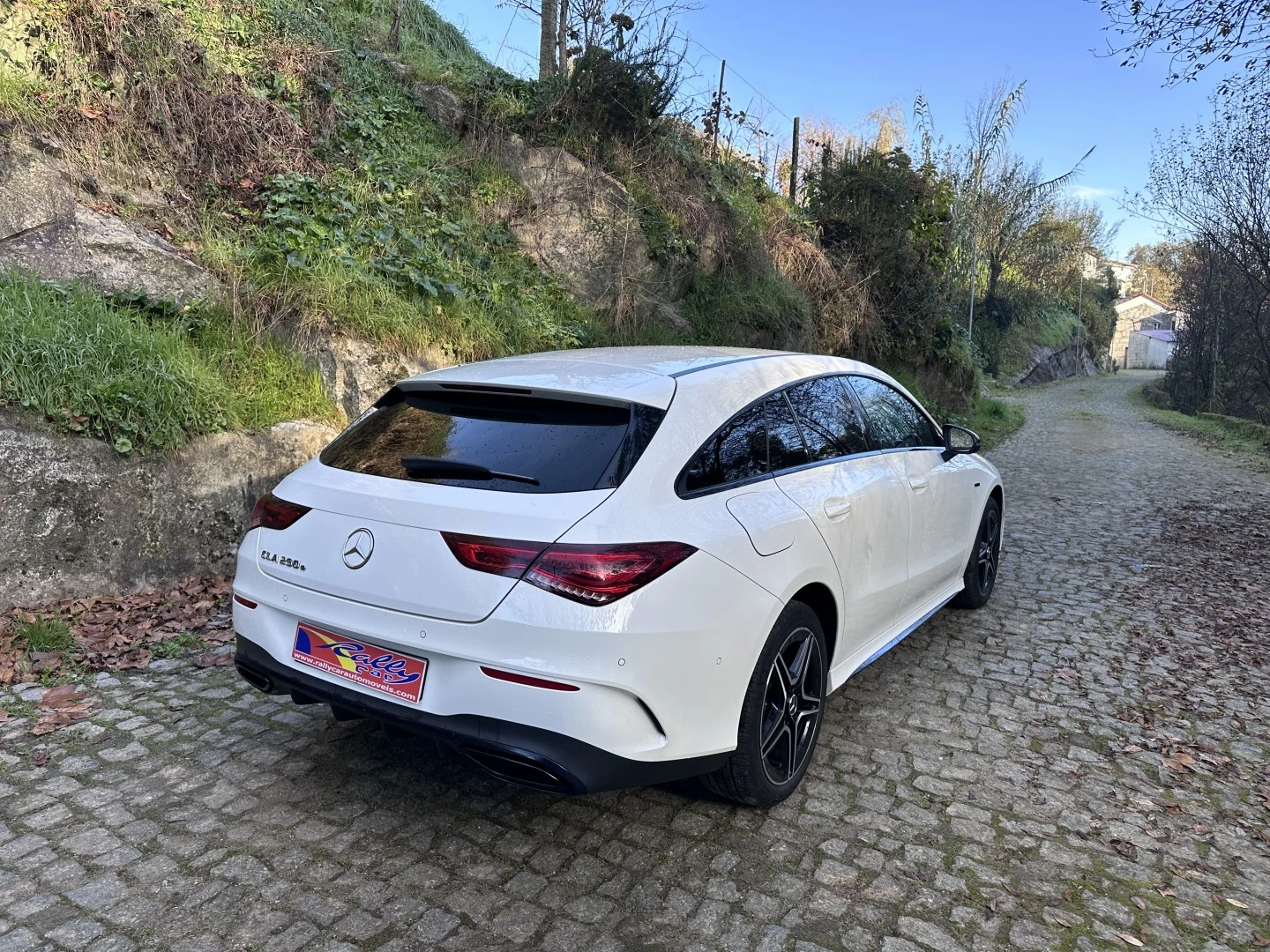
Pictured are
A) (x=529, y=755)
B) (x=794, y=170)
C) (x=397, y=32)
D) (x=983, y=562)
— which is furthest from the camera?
(x=794, y=170)

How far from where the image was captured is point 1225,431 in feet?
66.6

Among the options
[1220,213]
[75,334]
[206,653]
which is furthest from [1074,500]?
[1220,213]

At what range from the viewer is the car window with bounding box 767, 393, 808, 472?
10.9 feet

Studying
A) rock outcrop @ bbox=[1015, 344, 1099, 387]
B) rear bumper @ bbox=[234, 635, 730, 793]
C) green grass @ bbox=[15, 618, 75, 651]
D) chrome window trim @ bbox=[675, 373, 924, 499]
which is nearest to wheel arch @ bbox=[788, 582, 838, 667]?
chrome window trim @ bbox=[675, 373, 924, 499]

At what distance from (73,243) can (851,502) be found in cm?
571

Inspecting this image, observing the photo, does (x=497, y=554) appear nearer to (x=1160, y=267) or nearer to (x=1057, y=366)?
(x=1160, y=267)

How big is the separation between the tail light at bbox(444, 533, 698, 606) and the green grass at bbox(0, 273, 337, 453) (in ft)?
11.1

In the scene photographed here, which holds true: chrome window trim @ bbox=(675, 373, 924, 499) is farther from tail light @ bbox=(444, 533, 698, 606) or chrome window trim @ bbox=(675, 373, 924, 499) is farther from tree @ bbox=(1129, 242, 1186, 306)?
tree @ bbox=(1129, 242, 1186, 306)

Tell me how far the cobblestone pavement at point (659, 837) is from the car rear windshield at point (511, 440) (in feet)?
4.15

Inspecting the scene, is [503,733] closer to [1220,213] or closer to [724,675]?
[724,675]

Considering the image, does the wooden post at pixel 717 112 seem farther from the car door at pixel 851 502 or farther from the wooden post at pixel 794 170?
the car door at pixel 851 502

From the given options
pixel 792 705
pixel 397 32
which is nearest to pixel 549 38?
pixel 397 32

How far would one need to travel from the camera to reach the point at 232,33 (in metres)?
8.45

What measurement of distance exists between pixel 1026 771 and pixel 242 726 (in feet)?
11.0
